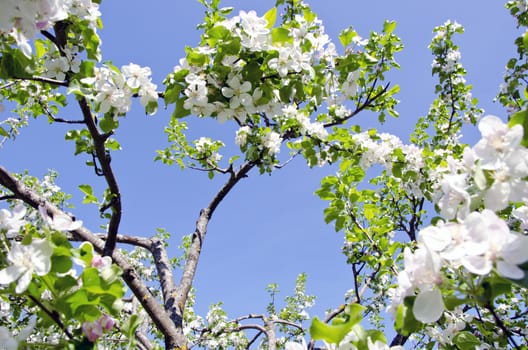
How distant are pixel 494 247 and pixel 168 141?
15.1 ft

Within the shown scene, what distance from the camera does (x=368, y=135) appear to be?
11.1 feet

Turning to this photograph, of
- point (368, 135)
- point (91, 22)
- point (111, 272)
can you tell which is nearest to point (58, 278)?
point (111, 272)

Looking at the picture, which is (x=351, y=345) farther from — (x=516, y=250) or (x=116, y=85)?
(x=116, y=85)

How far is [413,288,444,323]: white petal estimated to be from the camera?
79 centimetres

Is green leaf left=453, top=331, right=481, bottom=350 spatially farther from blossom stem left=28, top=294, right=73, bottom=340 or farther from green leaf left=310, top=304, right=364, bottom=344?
blossom stem left=28, top=294, right=73, bottom=340

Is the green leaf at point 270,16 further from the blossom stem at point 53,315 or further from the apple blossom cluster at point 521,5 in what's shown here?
the apple blossom cluster at point 521,5

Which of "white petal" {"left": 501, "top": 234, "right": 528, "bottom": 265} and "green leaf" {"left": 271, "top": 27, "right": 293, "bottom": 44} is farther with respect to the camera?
"green leaf" {"left": 271, "top": 27, "right": 293, "bottom": 44}

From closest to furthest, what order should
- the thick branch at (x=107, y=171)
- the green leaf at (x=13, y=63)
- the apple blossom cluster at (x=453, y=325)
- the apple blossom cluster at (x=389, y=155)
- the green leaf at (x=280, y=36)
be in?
the green leaf at (x=13, y=63), the apple blossom cluster at (x=453, y=325), the green leaf at (x=280, y=36), the thick branch at (x=107, y=171), the apple blossom cluster at (x=389, y=155)

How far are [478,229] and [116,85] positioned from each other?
1.66 meters

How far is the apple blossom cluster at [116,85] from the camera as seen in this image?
1.90 meters

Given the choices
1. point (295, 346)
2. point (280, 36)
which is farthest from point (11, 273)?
point (280, 36)

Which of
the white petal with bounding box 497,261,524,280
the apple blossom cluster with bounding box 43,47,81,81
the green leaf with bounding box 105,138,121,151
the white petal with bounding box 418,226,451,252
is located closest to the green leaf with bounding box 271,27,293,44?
the apple blossom cluster with bounding box 43,47,81,81

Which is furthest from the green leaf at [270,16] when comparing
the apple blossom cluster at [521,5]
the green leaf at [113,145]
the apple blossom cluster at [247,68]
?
the apple blossom cluster at [521,5]

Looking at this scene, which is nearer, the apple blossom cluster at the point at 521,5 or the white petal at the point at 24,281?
the white petal at the point at 24,281
